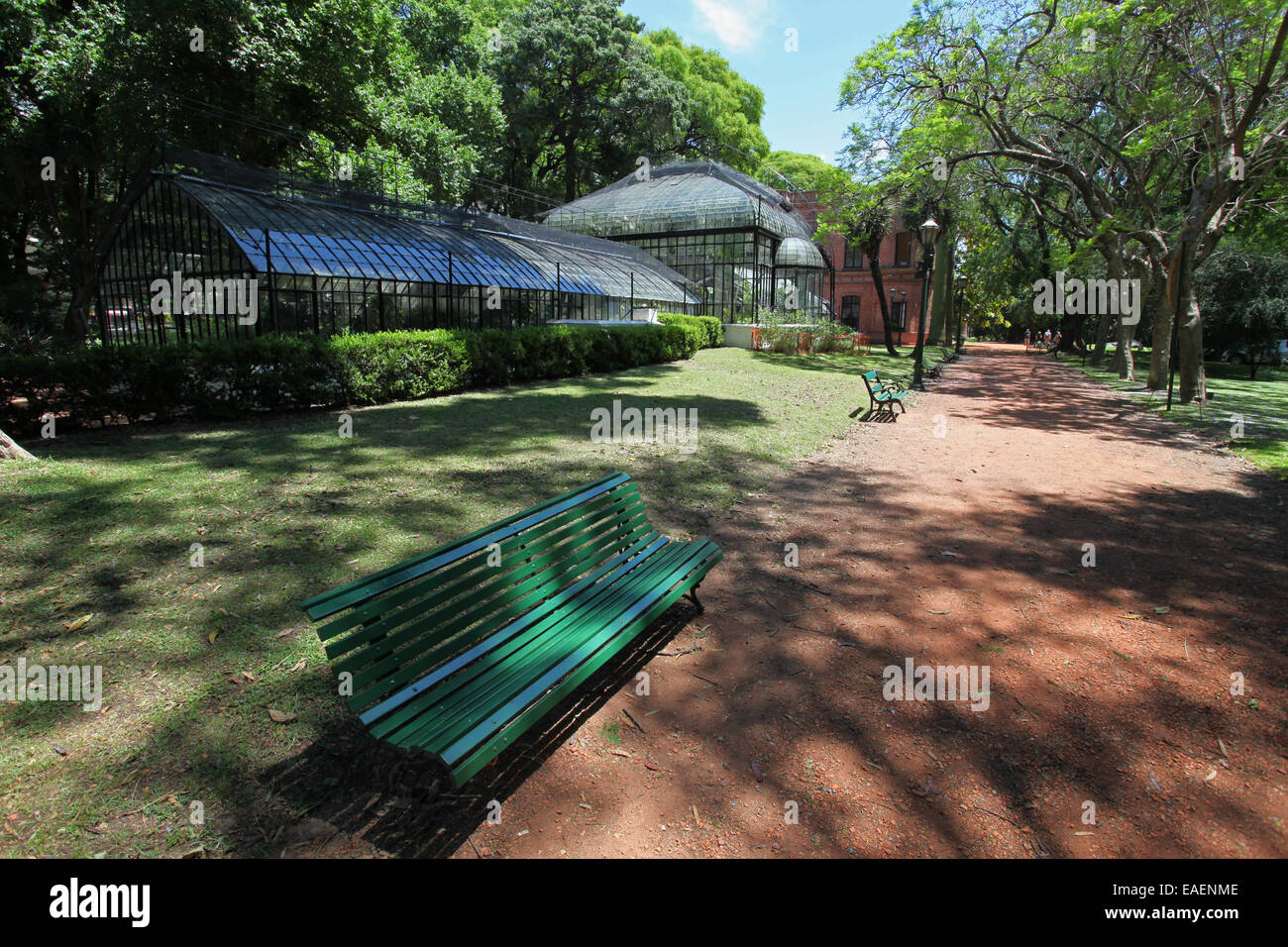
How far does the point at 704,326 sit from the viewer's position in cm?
2697

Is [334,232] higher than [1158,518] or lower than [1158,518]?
higher

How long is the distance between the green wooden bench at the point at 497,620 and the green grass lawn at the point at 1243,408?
9602 millimetres

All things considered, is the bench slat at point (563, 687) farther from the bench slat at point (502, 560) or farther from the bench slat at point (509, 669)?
the bench slat at point (502, 560)

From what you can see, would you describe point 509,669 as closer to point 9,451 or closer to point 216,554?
point 216,554

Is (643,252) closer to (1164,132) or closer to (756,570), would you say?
(1164,132)

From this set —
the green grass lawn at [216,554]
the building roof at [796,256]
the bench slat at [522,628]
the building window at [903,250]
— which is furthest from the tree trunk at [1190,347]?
the building window at [903,250]

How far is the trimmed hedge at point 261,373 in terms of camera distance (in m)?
8.14

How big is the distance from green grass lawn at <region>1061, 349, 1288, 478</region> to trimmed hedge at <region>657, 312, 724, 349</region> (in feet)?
45.7

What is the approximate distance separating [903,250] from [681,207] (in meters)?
24.9

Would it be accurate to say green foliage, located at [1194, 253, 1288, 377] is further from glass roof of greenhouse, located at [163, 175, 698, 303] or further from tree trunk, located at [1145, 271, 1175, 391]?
glass roof of greenhouse, located at [163, 175, 698, 303]

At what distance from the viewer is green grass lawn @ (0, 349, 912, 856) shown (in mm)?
2633

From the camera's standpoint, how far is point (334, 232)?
54.2 ft
